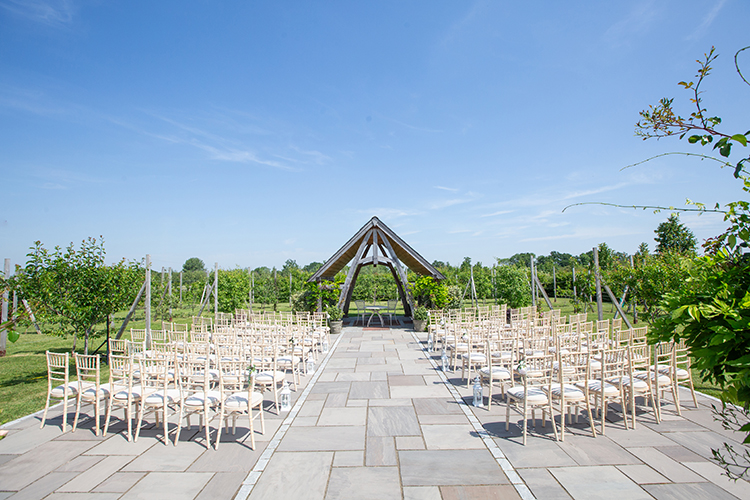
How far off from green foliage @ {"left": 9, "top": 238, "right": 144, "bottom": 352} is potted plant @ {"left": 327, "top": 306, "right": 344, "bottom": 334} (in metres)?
7.57

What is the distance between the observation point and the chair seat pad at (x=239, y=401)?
17.6 feet

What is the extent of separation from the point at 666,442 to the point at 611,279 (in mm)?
6214

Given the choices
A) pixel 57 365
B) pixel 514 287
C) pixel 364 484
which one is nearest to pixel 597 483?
pixel 364 484

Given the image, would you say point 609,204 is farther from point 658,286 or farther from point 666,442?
point 658,286

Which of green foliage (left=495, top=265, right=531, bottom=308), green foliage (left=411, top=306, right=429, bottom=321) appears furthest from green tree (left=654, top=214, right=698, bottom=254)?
green foliage (left=411, top=306, right=429, bottom=321)

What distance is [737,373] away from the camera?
1.42 meters

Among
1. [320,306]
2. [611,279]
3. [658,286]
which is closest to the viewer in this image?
[658,286]

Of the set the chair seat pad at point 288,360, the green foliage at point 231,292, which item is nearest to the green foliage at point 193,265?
the green foliage at point 231,292

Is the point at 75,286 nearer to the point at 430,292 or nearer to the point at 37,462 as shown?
the point at 37,462

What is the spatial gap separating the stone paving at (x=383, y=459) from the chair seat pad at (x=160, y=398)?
1.55ft

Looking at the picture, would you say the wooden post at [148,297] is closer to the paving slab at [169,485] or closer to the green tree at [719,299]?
the paving slab at [169,485]

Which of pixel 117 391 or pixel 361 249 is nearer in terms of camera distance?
pixel 117 391

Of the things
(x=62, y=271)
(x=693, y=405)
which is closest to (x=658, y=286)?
(x=693, y=405)

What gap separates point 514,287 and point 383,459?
16.0 metres
